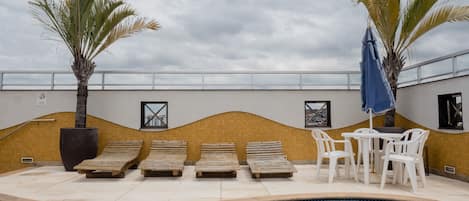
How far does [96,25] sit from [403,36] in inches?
313

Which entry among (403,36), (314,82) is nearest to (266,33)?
(314,82)

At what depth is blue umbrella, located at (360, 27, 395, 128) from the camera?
7797 millimetres

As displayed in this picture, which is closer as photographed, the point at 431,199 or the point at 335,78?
the point at 431,199

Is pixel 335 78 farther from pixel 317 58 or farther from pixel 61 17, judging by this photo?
pixel 61 17

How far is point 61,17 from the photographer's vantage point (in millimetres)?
9234

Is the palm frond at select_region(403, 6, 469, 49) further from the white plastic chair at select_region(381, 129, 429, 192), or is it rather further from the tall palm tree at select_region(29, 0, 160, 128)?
the tall palm tree at select_region(29, 0, 160, 128)

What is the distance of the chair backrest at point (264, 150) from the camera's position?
32.0ft

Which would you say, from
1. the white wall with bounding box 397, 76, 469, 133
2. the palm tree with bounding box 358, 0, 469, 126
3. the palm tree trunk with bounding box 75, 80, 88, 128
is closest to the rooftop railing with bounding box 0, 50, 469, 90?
the white wall with bounding box 397, 76, 469, 133

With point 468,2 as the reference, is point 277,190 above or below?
below

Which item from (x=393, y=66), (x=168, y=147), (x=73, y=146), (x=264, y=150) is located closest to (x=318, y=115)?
(x=264, y=150)

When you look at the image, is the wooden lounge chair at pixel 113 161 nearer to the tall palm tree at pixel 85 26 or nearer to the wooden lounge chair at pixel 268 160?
the tall palm tree at pixel 85 26

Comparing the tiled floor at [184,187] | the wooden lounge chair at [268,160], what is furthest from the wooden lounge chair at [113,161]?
the wooden lounge chair at [268,160]

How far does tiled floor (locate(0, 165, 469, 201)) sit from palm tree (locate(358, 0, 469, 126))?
2894mm

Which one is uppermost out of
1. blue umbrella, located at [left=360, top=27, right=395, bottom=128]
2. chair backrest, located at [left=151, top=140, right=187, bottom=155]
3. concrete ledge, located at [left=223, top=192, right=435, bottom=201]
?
blue umbrella, located at [left=360, top=27, right=395, bottom=128]
